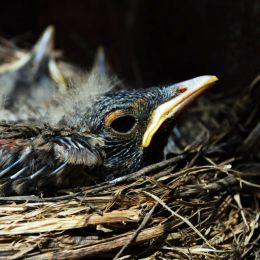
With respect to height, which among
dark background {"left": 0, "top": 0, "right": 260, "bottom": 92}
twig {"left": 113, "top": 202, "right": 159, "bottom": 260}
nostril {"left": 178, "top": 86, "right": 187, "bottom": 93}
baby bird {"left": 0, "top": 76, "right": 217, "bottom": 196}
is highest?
dark background {"left": 0, "top": 0, "right": 260, "bottom": 92}

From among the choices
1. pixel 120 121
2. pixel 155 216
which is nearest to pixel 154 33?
pixel 120 121

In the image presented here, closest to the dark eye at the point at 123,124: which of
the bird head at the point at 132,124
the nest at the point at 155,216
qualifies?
the bird head at the point at 132,124

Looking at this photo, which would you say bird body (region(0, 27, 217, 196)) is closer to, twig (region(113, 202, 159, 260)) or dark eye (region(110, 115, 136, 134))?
dark eye (region(110, 115, 136, 134))

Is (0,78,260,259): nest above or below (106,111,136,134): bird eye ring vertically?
below

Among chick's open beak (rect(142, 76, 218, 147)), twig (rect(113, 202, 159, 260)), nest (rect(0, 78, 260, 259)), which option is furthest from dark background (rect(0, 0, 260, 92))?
twig (rect(113, 202, 159, 260))

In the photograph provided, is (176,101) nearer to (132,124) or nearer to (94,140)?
(132,124)

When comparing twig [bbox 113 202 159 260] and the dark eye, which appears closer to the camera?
twig [bbox 113 202 159 260]

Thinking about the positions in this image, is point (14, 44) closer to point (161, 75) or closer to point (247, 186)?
point (161, 75)

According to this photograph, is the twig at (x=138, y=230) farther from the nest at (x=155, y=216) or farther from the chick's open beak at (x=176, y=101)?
the chick's open beak at (x=176, y=101)

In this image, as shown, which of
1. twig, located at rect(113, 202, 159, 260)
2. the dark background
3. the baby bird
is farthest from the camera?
the dark background
